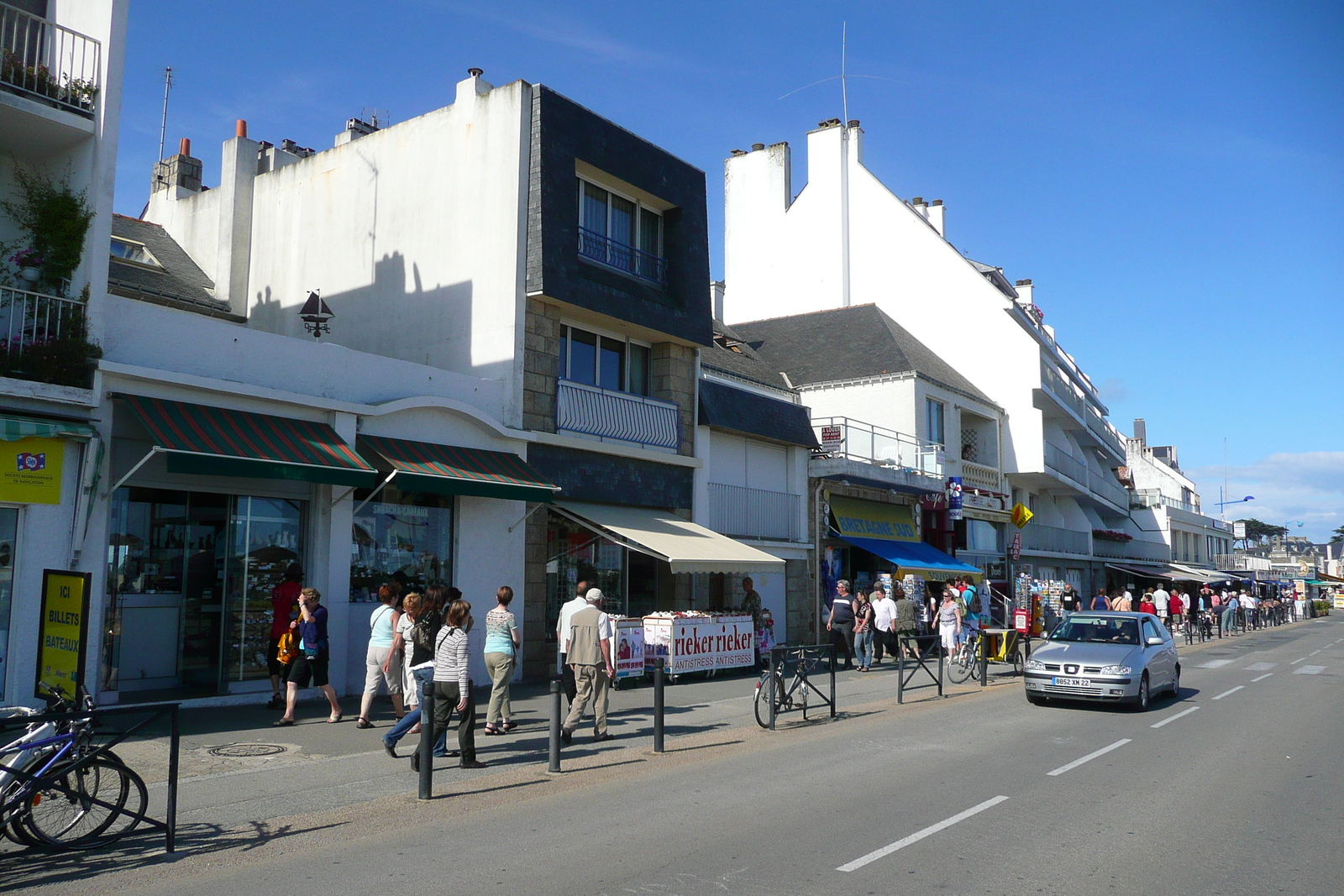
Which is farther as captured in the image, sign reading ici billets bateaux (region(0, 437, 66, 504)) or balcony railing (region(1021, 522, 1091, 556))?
balcony railing (region(1021, 522, 1091, 556))

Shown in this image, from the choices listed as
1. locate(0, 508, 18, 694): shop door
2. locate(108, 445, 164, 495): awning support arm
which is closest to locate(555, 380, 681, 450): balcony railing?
locate(108, 445, 164, 495): awning support arm

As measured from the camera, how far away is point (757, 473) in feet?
74.3

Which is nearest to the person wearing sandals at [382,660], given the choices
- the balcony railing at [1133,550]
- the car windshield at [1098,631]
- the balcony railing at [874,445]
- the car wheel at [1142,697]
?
the car wheel at [1142,697]

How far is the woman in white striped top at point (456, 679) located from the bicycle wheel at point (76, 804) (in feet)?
9.49

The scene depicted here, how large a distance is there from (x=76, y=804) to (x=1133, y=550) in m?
57.7

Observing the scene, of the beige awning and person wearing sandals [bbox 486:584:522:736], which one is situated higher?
the beige awning

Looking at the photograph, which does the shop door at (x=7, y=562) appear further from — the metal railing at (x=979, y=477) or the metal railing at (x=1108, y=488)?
the metal railing at (x=1108, y=488)

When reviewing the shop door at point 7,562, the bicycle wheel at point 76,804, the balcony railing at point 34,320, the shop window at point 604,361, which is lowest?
the bicycle wheel at point 76,804

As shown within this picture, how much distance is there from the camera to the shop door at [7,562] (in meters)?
10.3

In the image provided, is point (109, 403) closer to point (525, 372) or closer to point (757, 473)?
point (525, 372)

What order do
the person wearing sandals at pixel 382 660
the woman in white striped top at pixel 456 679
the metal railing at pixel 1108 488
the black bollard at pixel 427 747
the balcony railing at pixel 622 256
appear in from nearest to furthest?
1. the black bollard at pixel 427 747
2. the woman in white striped top at pixel 456 679
3. the person wearing sandals at pixel 382 660
4. the balcony railing at pixel 622 256
5. the metal railing at pixel 1108 488

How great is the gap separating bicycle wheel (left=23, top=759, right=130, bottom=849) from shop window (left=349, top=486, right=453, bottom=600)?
22.7 feet

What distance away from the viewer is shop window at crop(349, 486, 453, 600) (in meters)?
14.2

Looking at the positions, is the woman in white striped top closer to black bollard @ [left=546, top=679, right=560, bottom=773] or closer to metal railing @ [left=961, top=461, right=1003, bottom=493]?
black bollard @ [left=546, top=679, right=560, bottom=773]
